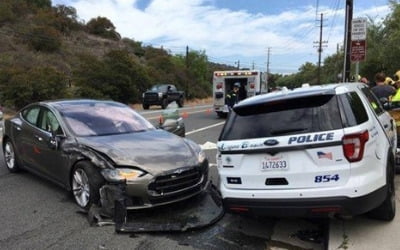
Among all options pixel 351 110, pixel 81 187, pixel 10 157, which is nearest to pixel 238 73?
pixel 10 157

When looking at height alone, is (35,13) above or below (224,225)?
above

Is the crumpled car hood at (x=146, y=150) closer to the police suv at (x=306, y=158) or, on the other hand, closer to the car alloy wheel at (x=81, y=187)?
the car alloy wheel at (x=81, y=187)

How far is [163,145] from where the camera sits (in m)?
6.58

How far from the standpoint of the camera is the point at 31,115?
26.9 feet

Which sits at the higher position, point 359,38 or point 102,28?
point 102,28

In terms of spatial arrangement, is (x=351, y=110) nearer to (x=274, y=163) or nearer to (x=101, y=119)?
(x=274, y=163)

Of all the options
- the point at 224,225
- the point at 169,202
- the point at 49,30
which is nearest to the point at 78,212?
the point at 169,202

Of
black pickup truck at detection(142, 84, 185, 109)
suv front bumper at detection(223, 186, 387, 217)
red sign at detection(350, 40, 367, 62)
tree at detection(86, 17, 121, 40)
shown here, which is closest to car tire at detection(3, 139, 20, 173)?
suv front bumper at detection(223, 186, 387, 217)

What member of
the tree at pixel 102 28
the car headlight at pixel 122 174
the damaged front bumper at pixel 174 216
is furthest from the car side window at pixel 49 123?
the tree at pixel 102 28

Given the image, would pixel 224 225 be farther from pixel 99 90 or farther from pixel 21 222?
pixel 99 90

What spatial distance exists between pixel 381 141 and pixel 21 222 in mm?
4436

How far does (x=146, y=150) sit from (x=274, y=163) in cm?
203

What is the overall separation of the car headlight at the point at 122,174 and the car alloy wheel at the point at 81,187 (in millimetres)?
469

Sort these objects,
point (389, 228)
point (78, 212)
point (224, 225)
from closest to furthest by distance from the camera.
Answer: point (389, 228)
point (224, 225)
point (78, 212)
